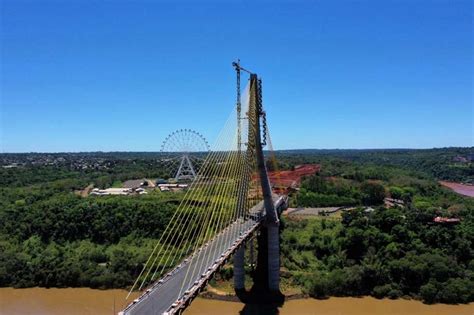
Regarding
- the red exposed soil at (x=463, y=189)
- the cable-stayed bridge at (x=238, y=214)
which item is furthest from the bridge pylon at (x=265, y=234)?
the red exposed soil at (x=463, y=189)

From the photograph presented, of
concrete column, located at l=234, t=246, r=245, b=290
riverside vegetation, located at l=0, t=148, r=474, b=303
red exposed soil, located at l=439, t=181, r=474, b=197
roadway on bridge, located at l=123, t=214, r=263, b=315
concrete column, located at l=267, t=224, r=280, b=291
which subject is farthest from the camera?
red exposed soil, located at l=439, t=181, r=474, b=197

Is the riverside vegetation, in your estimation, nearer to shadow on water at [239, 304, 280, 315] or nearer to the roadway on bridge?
shadow on water at [239, 304, 280, 315]

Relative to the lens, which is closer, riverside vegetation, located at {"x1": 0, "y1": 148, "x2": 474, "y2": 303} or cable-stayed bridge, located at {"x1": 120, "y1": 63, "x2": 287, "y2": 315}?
cable-stayed bridge, located at {"x1": 120, "y1": 63, "x2": 287, "y2": 315}

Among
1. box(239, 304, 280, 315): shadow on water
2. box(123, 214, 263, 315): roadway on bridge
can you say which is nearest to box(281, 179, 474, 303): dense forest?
box(239, 304, 280, 315): shadow on water

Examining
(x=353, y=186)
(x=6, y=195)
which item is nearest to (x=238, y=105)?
(x=353, y=186)

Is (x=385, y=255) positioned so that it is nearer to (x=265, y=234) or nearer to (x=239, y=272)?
(x=265, y=234)

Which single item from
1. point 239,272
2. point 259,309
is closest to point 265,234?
point 239,272

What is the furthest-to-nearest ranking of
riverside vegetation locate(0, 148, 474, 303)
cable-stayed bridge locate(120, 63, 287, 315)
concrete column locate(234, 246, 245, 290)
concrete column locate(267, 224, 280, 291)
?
concrete column locate(234, 246, 245, 290) < concrete column locate(267, 224, 280, 291) < riverside vegetation locate(0, 148, 474, 303) < cable-stayed bridge locate(120, 63, 287, 315)
